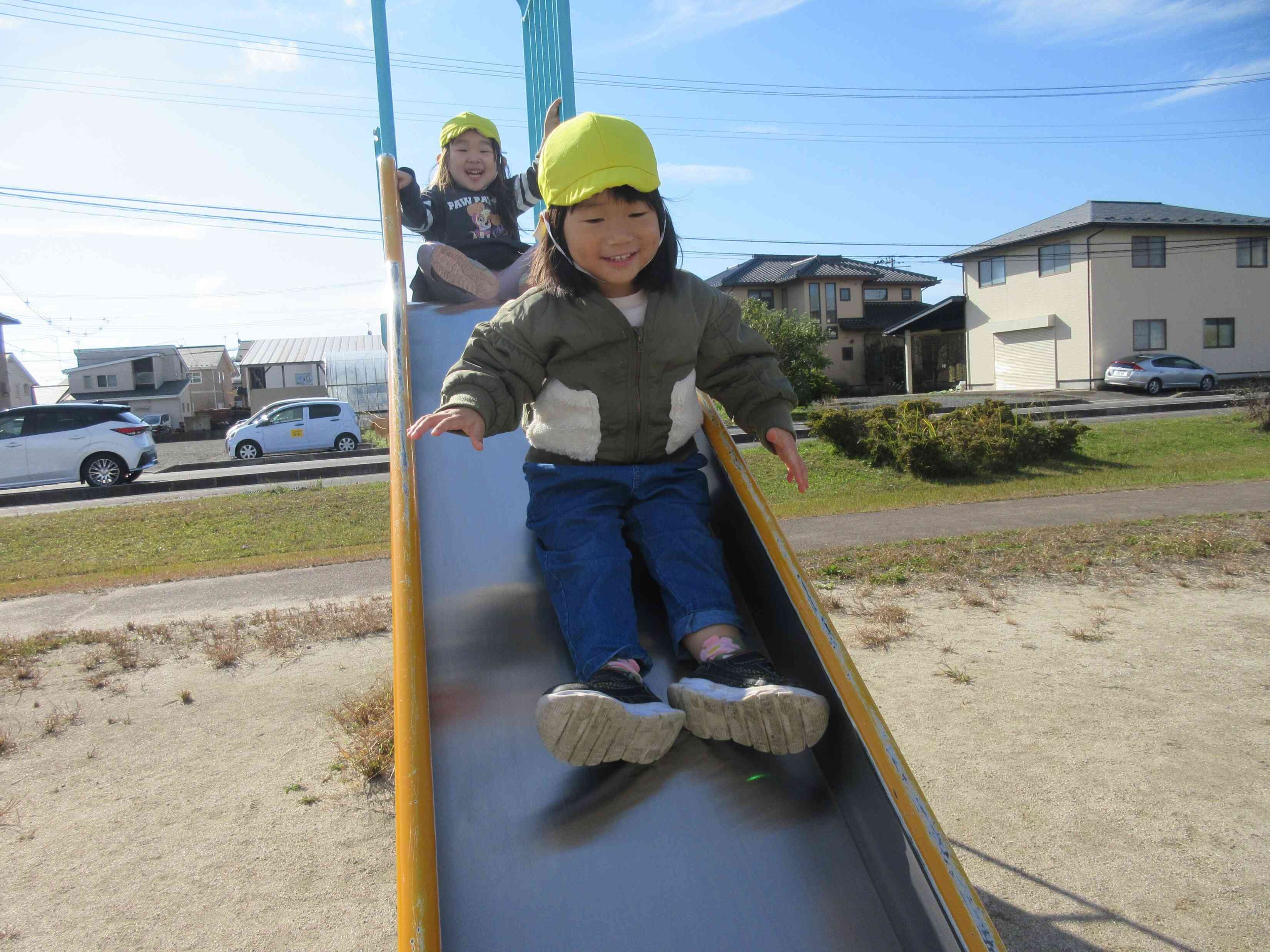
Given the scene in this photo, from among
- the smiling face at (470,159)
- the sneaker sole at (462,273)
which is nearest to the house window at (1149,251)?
the smiling face at (470,159)

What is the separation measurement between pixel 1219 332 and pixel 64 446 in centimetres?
3288

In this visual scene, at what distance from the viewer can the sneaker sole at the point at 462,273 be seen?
15.0 feet

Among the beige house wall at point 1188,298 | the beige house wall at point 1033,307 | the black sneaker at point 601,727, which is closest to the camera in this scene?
the black sneaker at point 601,727

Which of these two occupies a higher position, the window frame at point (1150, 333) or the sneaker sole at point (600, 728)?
the window frame at point (1150, 333)

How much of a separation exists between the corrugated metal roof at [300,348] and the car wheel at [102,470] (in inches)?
991

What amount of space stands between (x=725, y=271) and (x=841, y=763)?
146 ft

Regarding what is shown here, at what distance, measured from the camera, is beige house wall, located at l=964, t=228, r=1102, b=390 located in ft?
95.4

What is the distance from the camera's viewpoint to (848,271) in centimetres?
Result: 4356

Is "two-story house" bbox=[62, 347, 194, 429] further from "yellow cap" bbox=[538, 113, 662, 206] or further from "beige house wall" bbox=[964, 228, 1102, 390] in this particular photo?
"yellow cap" bbox=[538, 113, 662, 206]

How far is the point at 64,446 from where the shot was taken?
14.6m

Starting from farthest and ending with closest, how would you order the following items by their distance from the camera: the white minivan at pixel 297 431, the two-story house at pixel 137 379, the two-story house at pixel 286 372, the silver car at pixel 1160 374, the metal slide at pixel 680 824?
the two-story house at pixel 137 379 → the two-story house at pixel 286 372 → the silver car at pixel 1160 374 → the white minivan at pixel 297 431 → the metal slide at pixel 680 824

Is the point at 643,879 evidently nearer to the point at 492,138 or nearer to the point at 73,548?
the point at 492,138

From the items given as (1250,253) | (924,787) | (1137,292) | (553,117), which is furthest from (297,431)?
(1250,253)

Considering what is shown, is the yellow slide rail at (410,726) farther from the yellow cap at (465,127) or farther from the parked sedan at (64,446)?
the parked sedan at (64,446)
